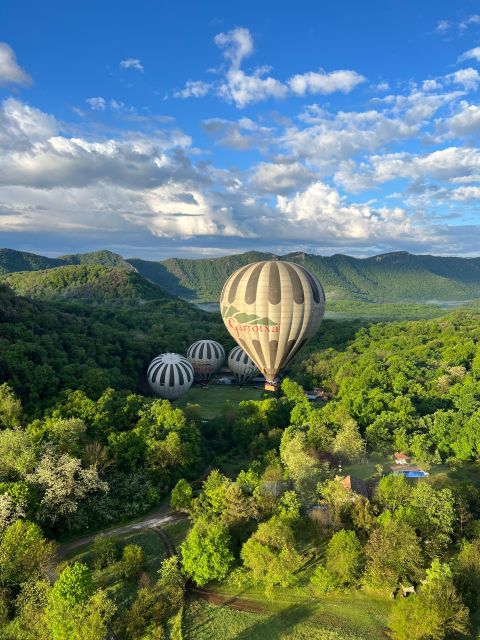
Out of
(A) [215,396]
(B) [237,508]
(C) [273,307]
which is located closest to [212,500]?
(B) [237,508]

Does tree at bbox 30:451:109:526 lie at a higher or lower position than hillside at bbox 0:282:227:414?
lower

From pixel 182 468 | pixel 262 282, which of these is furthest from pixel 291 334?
pixel 182 468

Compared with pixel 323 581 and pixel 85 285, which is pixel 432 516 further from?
pixel 85 285

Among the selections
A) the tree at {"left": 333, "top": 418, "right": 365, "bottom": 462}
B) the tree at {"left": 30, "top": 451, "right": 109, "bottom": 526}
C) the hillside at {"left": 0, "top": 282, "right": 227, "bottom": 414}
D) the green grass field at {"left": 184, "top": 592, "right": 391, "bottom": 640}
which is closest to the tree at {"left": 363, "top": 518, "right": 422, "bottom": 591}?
the green grass field at {"left": 184, "top": 592, "right": 391, "bottom": 640}

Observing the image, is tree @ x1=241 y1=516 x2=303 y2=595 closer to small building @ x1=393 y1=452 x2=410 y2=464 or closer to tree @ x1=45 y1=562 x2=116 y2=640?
tree @ x1=45 y1=562 x2=116 y2=640

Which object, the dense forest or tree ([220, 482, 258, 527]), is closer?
the dense forest

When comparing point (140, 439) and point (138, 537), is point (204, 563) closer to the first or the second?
point (138, 537)
